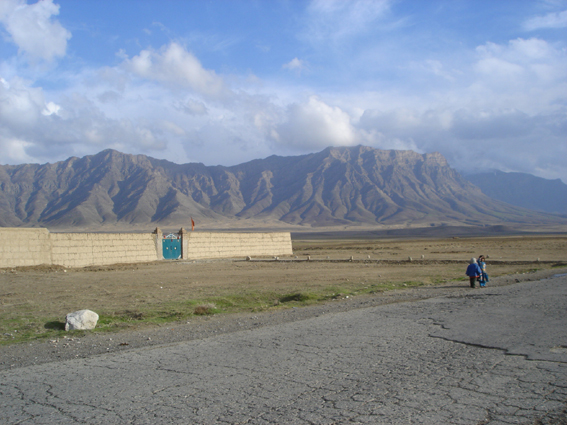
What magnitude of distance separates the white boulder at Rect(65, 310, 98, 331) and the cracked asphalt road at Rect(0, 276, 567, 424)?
9.23 feet

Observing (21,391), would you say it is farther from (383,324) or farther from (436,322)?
(436,322)

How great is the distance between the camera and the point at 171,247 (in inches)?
1577

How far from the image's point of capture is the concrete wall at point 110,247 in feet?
90.3

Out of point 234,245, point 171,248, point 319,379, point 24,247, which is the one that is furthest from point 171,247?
point 319,379

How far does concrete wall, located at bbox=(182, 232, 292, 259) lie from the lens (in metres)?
41.8

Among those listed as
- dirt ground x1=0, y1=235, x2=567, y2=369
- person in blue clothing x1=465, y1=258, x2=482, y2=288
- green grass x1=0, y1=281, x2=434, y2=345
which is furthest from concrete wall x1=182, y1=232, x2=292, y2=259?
person in blue clothing x1=465, y1=258, x2=482, y2=288

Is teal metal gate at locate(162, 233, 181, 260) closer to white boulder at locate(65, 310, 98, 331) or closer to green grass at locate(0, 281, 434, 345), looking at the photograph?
green grass at locate(0, 281, 434, 345)

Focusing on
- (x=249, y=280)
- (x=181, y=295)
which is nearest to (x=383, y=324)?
(x=181, y=295)

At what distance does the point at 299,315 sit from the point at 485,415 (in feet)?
24.2

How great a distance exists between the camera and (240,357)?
7.53 metres

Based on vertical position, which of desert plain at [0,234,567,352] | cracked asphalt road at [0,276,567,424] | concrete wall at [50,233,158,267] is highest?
concrete wall at [50,233,158,267]

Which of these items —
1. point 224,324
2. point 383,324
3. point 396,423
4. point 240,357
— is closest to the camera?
point 396,423

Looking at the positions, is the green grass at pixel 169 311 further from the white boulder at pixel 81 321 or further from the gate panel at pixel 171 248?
the gate panel at pixel 171 248

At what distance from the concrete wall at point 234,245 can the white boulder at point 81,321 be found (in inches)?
1194
